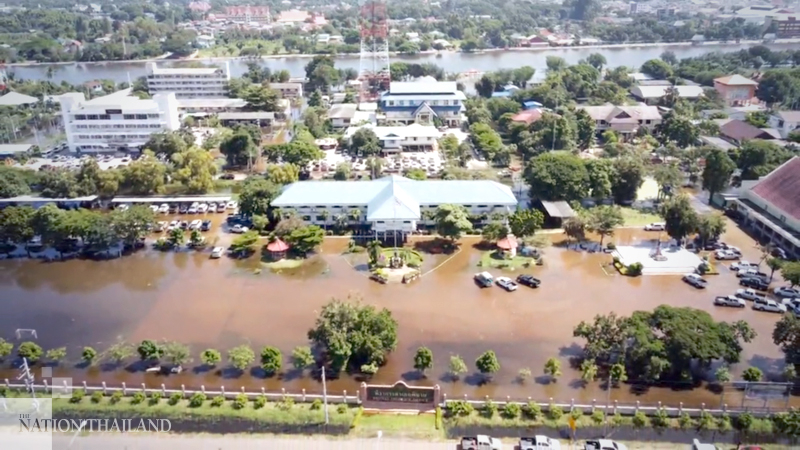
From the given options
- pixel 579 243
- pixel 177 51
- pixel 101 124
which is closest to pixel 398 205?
pixel 579 243

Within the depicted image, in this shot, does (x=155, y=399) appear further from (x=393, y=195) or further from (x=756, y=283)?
(x=756, y=283)

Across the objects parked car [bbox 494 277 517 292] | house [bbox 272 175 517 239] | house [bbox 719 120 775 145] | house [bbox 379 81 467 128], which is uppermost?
house [bbox 379 81 467 128]

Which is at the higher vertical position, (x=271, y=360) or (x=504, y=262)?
(x=504, y=262)

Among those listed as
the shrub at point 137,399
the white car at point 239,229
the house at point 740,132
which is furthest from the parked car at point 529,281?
the house at point 740,132

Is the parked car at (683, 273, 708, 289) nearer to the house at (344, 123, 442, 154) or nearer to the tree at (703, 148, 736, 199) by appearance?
the tree at (703, 148, 736, 199)

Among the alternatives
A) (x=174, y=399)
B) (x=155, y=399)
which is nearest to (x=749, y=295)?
(x=174, y=399)

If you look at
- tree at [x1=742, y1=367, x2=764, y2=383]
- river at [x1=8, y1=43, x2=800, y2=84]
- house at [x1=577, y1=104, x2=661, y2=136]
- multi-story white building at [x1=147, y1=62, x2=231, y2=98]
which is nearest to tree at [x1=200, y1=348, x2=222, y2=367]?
tree at [x1=742, y1=367, x2=764, y2=383]
